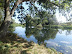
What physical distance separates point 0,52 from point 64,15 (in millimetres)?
8997

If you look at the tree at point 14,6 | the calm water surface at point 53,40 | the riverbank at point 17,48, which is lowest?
the calm water surface at point 53,40

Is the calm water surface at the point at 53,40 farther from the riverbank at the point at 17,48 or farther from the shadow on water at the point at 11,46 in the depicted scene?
the shadow on water at the point at 11,46

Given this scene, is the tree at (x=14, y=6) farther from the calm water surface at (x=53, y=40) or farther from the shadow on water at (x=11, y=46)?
the calm water surface at (x=53, y=40)

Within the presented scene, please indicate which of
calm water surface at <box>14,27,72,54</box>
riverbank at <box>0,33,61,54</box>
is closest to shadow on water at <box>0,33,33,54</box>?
riverbank at <box>0,33,61,54</box>

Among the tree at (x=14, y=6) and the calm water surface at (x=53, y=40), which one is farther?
the calm water surface at (x=53, y=40)

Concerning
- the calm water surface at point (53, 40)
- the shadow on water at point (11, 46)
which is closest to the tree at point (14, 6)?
the shadow on water at point (11, 46)

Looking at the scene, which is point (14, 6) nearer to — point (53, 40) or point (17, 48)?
point (17, 48)

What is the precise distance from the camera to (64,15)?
32.6 feet

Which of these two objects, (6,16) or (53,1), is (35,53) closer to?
(6,16)

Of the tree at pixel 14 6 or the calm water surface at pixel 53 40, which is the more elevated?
the tree at pixel 14 6

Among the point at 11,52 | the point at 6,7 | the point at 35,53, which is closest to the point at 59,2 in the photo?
the point at 6,7

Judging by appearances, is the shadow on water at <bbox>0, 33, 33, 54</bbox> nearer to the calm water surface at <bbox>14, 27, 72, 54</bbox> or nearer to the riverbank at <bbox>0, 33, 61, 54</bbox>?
the riverbank at <bbox>0, 33, 61, 54</bbox>

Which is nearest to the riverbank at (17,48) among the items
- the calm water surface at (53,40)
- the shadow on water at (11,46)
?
the shadow on water at (11,46)

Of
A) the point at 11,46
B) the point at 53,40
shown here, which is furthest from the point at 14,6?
the point at 53,40
